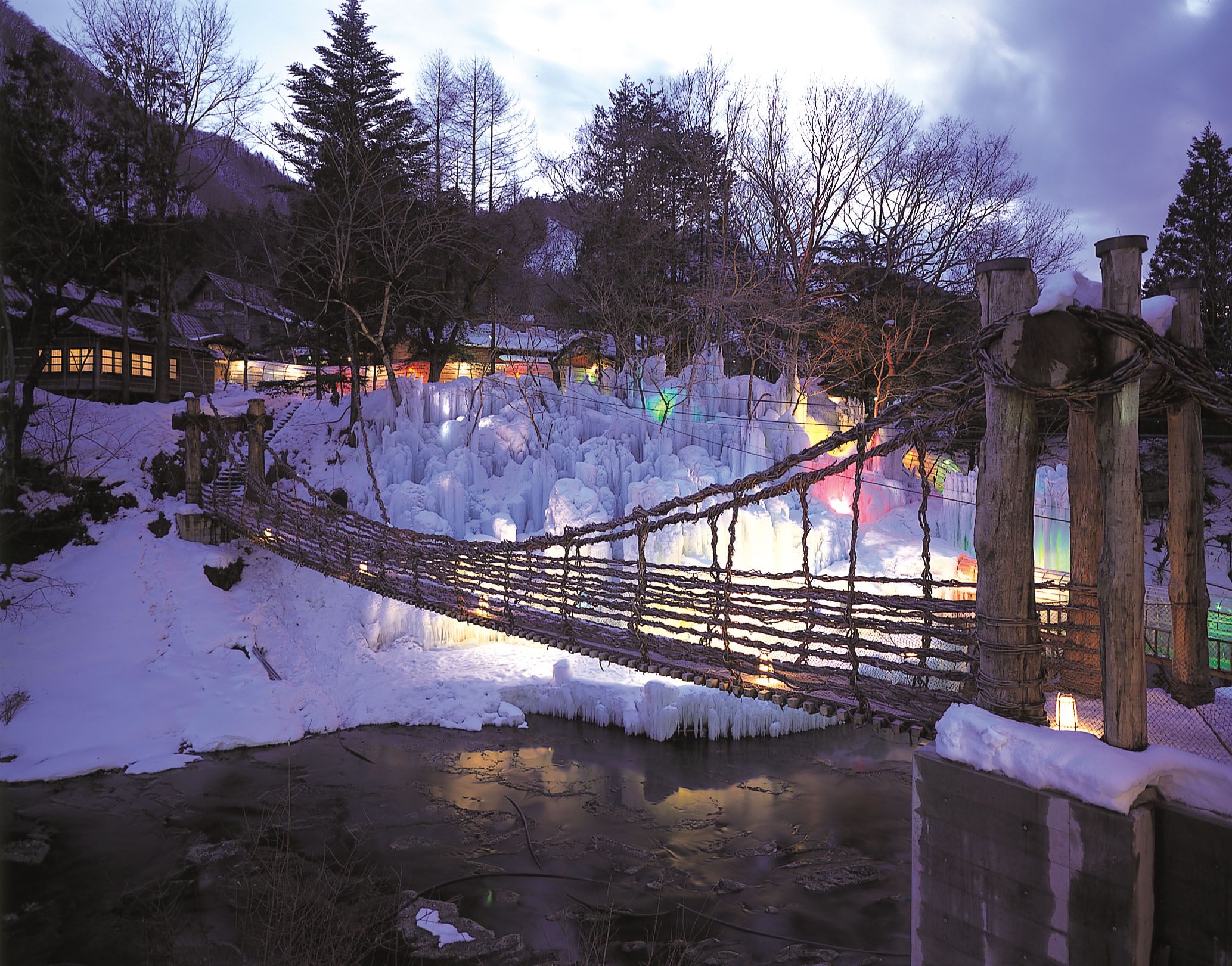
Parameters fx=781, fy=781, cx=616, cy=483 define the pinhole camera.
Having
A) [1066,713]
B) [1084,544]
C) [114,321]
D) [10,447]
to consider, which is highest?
[114,321]

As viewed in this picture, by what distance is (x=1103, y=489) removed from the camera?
2.38 m

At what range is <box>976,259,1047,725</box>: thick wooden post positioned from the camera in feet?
8.36

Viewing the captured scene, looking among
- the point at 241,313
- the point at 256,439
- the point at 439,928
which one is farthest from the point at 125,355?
the point at 439,928

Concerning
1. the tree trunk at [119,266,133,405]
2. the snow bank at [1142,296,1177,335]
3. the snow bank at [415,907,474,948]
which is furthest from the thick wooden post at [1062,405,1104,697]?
the tree trunk at [119,266,133,405]

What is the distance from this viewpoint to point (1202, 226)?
44.4ft

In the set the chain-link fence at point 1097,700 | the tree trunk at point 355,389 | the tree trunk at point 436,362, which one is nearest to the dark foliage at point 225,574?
the tree trunk at point 355,389

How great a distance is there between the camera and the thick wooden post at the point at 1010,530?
8.36 feet

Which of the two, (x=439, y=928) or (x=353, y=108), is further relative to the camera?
(x=353, y=108)

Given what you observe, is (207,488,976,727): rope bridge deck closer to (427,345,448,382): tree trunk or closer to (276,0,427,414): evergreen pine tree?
(276,0,427,414): evergreen pine tree

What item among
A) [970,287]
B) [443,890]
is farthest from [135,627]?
[970,287]

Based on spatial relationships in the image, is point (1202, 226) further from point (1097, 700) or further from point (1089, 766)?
point (1089, 766)

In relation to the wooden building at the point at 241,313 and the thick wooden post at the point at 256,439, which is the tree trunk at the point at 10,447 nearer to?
the thick wooden post at the point at 256,439

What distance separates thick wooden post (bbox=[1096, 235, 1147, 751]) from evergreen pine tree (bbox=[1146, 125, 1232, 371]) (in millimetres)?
12562

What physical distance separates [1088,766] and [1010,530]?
741 millimetres
